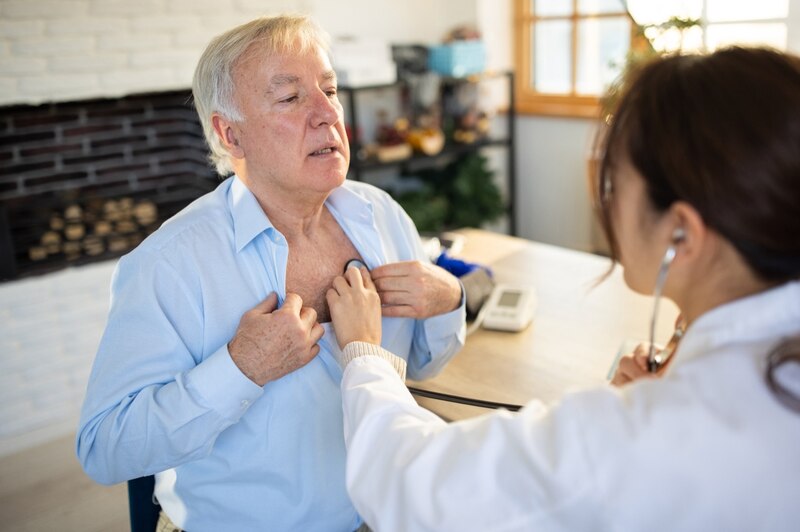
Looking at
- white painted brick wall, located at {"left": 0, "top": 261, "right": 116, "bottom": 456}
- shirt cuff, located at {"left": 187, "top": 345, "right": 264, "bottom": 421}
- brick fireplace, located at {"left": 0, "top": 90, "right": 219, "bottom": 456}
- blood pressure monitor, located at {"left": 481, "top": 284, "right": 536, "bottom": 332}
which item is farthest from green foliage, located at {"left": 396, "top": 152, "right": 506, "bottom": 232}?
shirt cuff, located at {"left": 187, "top": 345, "right": 264, "bottom": 421}

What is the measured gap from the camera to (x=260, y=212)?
141 cm

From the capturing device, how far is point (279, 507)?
1316 millimetres

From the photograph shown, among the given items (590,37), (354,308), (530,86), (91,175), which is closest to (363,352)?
(354,308)

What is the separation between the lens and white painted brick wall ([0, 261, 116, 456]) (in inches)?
126

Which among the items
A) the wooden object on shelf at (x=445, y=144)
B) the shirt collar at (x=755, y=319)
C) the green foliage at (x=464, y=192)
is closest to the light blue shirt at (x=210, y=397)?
the shirt collar at (x=755, y=319)

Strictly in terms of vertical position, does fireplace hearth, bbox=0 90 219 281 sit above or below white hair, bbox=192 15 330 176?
below

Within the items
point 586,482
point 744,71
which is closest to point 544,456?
point 586,482

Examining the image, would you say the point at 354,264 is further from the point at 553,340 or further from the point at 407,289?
the point at 553,340

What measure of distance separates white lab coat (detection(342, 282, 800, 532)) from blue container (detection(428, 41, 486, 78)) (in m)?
3.72

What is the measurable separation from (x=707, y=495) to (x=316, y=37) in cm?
107

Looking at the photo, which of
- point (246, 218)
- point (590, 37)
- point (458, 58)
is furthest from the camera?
point (590, 37)

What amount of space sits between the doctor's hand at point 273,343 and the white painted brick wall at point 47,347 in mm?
2332

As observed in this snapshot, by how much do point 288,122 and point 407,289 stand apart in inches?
15.5

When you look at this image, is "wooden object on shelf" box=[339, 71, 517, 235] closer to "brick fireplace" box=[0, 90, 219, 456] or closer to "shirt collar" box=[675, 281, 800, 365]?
"brick fireplace" box=[0, 90, 219, 456]
